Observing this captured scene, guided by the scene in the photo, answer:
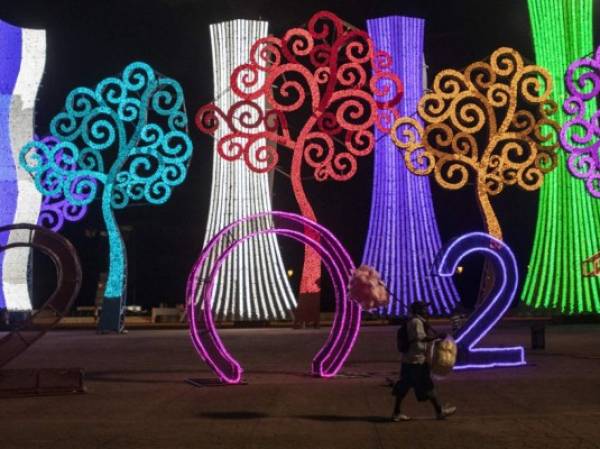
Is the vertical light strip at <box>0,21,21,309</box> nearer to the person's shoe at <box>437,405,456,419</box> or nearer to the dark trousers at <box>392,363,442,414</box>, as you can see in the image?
the dark trousers at <box>392,363,442,414</box>

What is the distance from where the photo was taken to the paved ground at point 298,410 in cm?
857

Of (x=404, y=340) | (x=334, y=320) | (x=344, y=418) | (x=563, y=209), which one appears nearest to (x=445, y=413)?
(x=404, y=340)

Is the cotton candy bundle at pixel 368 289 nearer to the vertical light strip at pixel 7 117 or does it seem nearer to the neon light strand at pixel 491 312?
the neon light strand at pixel 491 312

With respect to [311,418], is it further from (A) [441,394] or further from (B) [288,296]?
(B) [288,296]

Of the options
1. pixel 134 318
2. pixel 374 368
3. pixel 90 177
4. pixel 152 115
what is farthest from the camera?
pixel 152 115

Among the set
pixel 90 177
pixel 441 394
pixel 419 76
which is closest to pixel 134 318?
pixel 90 177

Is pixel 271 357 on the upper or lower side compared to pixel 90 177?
lower

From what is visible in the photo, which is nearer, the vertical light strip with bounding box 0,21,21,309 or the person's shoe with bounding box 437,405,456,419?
the person's shoe with bounding box 437,405,456,419

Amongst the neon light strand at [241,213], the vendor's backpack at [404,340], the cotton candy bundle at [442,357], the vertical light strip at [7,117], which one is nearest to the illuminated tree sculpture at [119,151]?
the neon light strand at [241,213]

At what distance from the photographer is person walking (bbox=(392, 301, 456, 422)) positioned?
984cm

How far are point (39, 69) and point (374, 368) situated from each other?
71.2 feet

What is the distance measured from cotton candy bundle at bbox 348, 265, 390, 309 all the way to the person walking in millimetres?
2336

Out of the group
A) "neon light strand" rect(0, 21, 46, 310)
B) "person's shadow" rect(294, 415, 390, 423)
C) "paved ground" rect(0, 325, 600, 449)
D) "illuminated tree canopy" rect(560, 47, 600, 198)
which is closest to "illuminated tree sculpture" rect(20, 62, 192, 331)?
"neon light strand" rect(0, 21, 46, 310)

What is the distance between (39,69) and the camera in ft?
108
